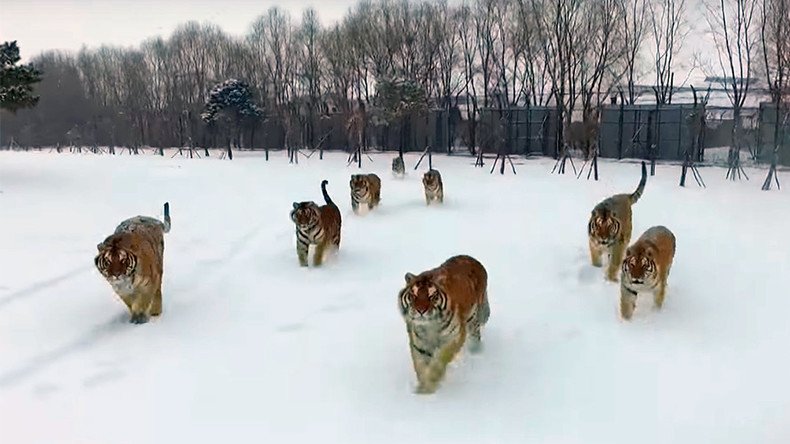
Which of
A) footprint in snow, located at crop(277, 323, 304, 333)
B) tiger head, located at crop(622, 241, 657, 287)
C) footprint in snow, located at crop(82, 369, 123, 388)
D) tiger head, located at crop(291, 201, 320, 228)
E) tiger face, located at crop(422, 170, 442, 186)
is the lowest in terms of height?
footprint in snow, located at crop(82, 369, 123, 388)

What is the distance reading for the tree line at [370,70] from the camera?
82.0 feet

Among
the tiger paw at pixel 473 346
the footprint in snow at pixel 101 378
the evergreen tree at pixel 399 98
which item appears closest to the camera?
the footprint in snow at pixel 101 378

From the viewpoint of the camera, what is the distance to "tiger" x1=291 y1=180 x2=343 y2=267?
23.0 ft

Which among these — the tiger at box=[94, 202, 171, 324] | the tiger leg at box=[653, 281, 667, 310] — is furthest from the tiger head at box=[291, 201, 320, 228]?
the tiger leg at box=[653, 281, 667, 310]

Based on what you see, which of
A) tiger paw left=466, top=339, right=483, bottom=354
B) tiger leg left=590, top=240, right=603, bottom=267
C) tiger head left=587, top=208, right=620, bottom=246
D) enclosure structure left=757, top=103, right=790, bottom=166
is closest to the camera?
tiger paw left=466, top=339, right=483, bottom=354

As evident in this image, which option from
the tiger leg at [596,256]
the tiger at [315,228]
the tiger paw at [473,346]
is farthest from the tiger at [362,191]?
the tiger paw at [473,346]

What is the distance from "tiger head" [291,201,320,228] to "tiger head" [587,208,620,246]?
3.14 m

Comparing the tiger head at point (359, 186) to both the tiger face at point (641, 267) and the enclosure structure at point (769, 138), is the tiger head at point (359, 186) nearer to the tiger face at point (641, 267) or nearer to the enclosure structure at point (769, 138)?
the tiger face at point (641, 267)

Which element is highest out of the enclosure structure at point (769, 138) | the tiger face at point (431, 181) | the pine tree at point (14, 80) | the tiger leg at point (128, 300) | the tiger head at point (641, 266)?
the pine tree at point (14, 80)

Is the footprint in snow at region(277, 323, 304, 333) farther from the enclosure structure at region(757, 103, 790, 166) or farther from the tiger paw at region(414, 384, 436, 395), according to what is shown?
the enclosure structure at region(757, 103, 790, 166)

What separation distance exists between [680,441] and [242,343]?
332 centimetres

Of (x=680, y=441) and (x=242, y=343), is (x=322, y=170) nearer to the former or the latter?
(x=242, y=343)

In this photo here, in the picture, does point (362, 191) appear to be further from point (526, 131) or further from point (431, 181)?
point (526, 131)

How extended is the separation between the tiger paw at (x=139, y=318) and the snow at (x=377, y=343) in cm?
11
